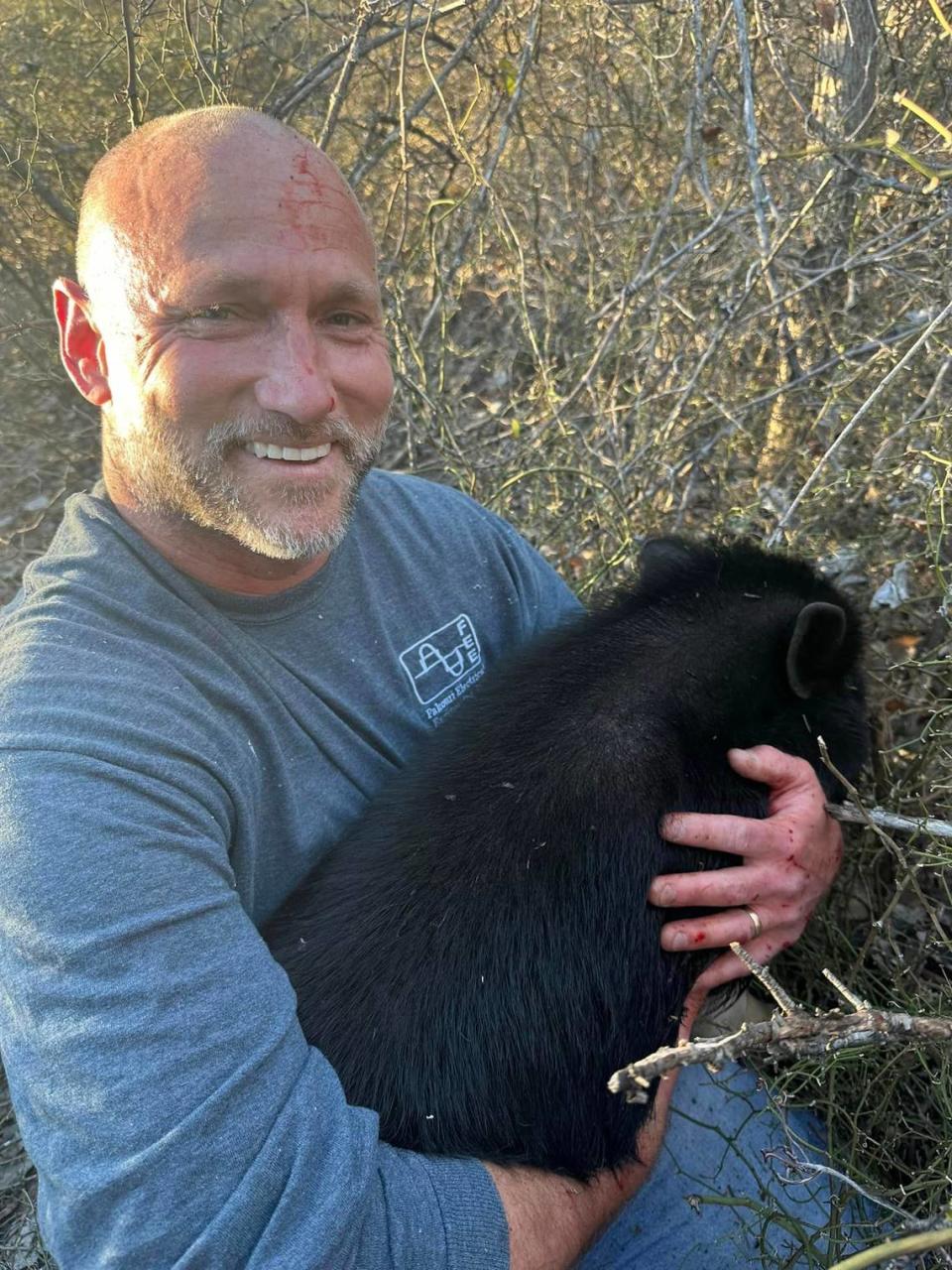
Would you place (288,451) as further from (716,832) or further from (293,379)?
(716,832)

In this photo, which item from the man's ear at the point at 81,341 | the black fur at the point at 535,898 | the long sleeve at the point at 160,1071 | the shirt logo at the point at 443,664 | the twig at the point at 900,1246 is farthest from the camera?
the shirt logo at the point at 443,664

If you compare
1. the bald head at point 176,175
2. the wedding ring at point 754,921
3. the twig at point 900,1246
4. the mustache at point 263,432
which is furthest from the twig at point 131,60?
the twig at point 900,1246

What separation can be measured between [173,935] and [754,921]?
1.27 meters

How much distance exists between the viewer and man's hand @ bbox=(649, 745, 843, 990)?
208 centimetres

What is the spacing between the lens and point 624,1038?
205 cm

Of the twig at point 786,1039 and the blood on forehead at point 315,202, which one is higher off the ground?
the blood on forehead at point 315,202

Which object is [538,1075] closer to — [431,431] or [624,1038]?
[624,1038]

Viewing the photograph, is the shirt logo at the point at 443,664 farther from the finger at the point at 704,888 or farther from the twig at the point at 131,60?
the twig at the point at 131,60

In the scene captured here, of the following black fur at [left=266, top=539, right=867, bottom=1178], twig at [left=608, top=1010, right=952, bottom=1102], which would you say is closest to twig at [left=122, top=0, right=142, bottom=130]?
black fur at [left=266, top=539, right=867, bottom=1178]

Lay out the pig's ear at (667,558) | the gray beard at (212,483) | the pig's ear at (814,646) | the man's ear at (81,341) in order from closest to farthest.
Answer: the gray beard at (212,483) → the man's ear at (81,341) → the pig's ear at (814,646) → the pig's ear at (667,558)

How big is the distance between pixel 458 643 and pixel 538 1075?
106 cm

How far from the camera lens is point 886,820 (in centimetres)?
232

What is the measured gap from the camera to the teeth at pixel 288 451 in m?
2.06

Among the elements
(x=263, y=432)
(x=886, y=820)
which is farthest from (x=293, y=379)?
(x=886, y=820)
